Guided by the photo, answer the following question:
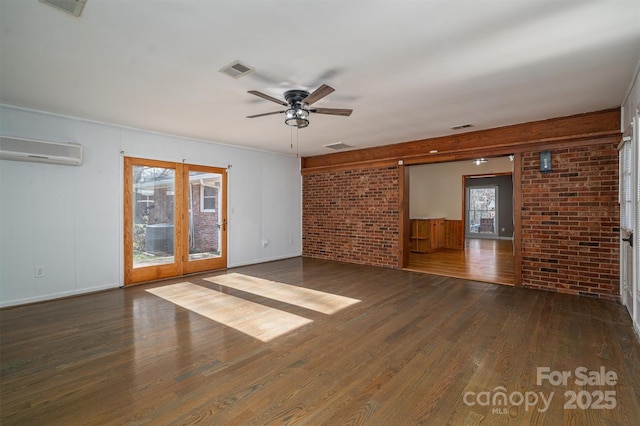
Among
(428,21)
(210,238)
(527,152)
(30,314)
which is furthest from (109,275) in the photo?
(527,152)

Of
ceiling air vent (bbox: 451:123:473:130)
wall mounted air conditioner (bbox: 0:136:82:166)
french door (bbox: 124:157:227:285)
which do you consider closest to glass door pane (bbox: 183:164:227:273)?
french door (bbox: 124:157:227:285)

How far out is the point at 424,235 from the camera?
27.3 feet

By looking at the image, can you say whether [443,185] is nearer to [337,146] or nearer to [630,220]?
[337,146]

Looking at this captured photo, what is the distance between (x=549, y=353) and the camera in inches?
101

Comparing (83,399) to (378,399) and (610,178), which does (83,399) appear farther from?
(610,178)

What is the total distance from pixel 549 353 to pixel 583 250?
2535 mm

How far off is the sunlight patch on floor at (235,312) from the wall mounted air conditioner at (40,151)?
2.17m

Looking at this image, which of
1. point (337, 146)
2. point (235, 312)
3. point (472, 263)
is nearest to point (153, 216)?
point (235, 312)

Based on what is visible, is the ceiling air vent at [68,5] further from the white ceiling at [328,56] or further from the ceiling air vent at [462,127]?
the ceiling air vent at [462,127]

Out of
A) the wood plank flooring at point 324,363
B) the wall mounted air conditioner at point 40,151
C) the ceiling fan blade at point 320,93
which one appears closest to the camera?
the wood plank flooring at point 324,363

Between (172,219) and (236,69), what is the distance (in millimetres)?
3533

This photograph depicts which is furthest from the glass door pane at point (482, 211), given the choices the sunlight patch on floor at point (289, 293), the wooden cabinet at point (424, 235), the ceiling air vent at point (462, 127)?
the sunlight patch on floor at point (289, 293)

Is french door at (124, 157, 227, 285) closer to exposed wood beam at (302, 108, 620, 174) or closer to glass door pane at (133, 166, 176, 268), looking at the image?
glass door pane at (133, 166, 176, 268)

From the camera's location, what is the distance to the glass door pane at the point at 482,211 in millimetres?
11828
